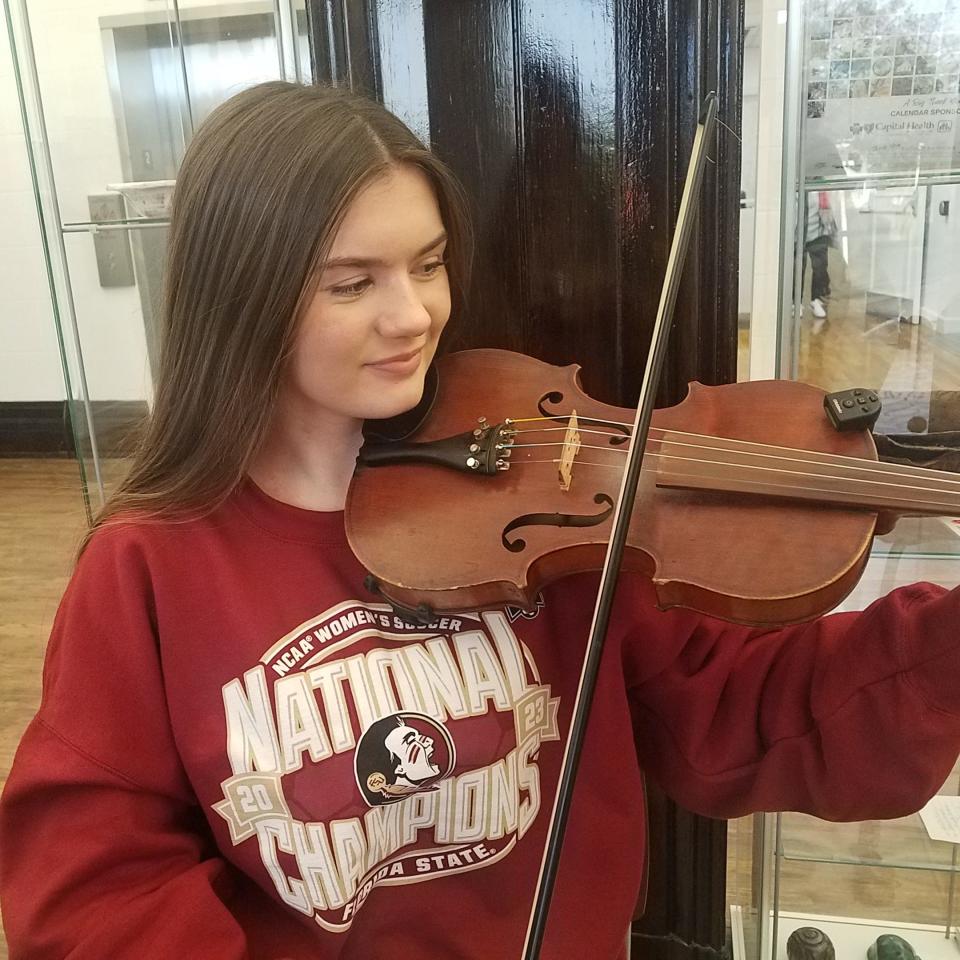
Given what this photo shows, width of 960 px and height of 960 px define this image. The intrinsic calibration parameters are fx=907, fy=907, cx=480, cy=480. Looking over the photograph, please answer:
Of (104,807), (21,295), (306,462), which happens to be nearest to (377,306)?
(306,462)

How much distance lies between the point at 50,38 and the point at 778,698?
1.74 m

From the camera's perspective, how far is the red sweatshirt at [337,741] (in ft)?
2.44

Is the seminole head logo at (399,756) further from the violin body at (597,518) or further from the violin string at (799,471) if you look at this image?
the violin string at (799,471)

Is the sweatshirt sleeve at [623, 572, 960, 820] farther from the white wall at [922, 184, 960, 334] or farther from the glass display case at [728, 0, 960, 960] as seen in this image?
the white wall at [922, 184, 960, 334]

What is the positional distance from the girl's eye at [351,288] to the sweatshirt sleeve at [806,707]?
1.34 feet

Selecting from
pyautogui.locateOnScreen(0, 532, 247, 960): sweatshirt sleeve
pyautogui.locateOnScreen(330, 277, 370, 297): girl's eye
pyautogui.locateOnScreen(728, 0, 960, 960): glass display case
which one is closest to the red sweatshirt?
pyautogui.locateOnScreen(0, 532, 247, 960): sweatshirt sleeve

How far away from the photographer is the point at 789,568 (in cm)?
63

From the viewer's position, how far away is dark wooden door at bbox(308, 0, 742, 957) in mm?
884

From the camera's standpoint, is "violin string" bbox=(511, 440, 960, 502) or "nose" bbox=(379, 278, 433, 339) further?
"nose" bbox=(379, 278, 433, 339)

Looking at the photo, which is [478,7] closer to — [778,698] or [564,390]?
[564,390]

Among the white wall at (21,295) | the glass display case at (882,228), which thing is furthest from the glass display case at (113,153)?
the white wall at (21,295)

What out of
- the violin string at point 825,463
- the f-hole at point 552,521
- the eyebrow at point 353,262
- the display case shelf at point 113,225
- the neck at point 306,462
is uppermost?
the display case shelf at point 113,225

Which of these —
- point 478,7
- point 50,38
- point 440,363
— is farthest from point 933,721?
point 50,38

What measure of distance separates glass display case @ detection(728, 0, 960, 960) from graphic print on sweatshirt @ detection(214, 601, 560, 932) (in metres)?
0.33
